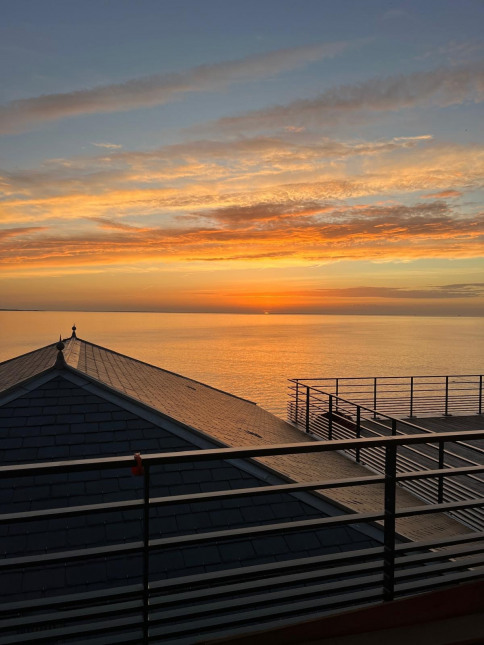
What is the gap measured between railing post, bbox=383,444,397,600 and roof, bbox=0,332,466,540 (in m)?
5.16

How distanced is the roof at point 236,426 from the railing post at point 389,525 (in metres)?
5.16

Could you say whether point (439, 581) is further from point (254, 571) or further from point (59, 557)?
point (59, 557)

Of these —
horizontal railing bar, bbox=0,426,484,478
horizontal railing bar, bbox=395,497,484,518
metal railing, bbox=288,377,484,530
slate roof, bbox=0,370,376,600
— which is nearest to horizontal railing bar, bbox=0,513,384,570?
horizontal railing bar, bbox=395,497,484,518

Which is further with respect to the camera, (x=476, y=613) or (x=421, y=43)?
(x=421, y=43)

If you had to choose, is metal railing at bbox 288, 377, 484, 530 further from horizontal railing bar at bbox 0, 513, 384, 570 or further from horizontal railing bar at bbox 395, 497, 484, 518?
horizontal railing bar at bbox 0, 513, 384, 570

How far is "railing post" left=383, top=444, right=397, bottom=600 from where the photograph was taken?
2.70m

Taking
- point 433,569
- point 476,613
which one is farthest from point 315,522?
point 476,613

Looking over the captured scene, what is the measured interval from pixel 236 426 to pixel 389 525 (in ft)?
34.6

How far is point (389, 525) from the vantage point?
2725mm

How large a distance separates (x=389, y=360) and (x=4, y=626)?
101 meters

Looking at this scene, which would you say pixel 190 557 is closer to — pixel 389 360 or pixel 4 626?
pixel 4 626

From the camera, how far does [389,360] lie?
98.2 m

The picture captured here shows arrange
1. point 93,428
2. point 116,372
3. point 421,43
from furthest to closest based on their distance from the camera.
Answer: point 116,372, point 93,428, point 421,43

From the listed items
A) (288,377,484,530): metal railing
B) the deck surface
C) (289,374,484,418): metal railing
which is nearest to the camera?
(288,377,484,530): metal railing
